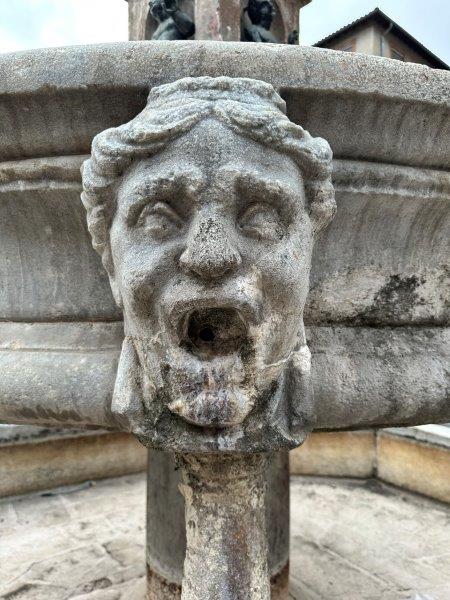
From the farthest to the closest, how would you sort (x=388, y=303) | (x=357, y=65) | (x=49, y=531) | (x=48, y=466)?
(x=48, y=466) < (x=49, y=531) < (x=388, y=303) < (x=357, y=65)

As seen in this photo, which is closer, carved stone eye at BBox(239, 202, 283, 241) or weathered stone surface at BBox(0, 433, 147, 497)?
carved stone eye at BBox(239, 202, 283, 241)

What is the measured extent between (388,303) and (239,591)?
2.39 feet

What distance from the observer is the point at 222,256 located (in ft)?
2.68

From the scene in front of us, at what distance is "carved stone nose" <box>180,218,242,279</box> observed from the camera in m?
0.82

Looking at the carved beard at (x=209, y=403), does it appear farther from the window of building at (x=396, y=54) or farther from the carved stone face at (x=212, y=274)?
the window of building at (x=396, y=54)

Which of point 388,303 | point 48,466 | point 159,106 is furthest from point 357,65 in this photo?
point 48,466

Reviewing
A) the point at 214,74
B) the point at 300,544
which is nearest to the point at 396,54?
the point at 300,544

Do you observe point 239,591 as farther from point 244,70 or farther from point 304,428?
point 244,70

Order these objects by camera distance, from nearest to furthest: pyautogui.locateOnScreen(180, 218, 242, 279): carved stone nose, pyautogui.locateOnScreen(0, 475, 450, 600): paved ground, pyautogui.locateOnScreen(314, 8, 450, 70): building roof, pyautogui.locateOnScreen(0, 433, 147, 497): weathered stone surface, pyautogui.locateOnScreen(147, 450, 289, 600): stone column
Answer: pyautogui.locateOnScreen(180, 218, 242, 279): carved stone nose, pyautogui.locateOnScreen(147, 450, 289, 600): stone column, pyautogui.locateOnScreen(0, 475, 450, 600): paved ground, pyautogui.locateOnScreen(0, 433, 147, 497): weathered stone surface, pyautogui.locateOnScreen(314, 8, 450, 70): building roof

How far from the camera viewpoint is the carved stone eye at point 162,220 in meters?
0.88

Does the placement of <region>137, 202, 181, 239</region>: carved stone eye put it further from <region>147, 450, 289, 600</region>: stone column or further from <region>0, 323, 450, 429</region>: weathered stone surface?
<region>147, 450, 289, 600</region>: stone column

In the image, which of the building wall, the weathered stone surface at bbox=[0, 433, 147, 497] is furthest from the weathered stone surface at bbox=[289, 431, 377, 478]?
the building wall

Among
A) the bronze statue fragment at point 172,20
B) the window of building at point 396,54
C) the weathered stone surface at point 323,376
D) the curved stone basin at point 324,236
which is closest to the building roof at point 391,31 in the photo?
the window of building at point 396,54

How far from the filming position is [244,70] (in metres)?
1.04
